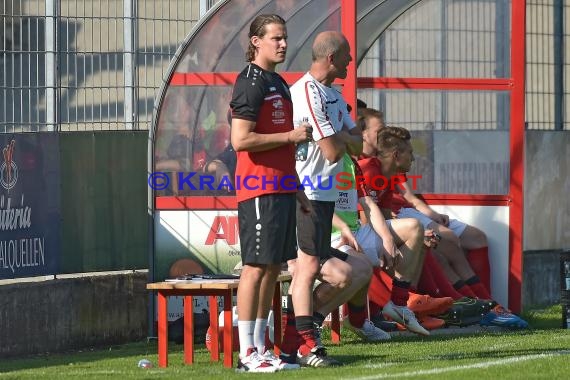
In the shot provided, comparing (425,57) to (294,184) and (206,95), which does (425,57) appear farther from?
(294,184)

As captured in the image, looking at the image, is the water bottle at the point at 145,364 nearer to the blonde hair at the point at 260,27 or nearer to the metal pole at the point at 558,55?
the blonde hair at the point at 260,27

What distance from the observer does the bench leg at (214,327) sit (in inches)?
429

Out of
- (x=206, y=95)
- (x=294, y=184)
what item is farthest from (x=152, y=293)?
(x=294, y=184)

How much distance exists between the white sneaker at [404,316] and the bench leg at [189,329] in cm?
229

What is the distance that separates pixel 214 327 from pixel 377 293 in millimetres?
2802

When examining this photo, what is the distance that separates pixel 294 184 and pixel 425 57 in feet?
17.5

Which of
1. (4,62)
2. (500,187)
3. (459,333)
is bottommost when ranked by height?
(459,333)

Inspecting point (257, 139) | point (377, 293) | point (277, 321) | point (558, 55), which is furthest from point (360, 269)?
point (558, 55)

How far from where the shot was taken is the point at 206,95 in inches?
564

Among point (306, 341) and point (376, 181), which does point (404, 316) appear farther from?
point (306, 341)

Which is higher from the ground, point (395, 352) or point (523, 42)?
point (523, 42)

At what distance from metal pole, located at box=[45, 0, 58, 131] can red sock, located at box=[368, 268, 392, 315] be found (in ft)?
11.2

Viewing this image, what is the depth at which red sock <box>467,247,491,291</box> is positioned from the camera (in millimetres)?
14531

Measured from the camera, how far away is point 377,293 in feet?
44.2
